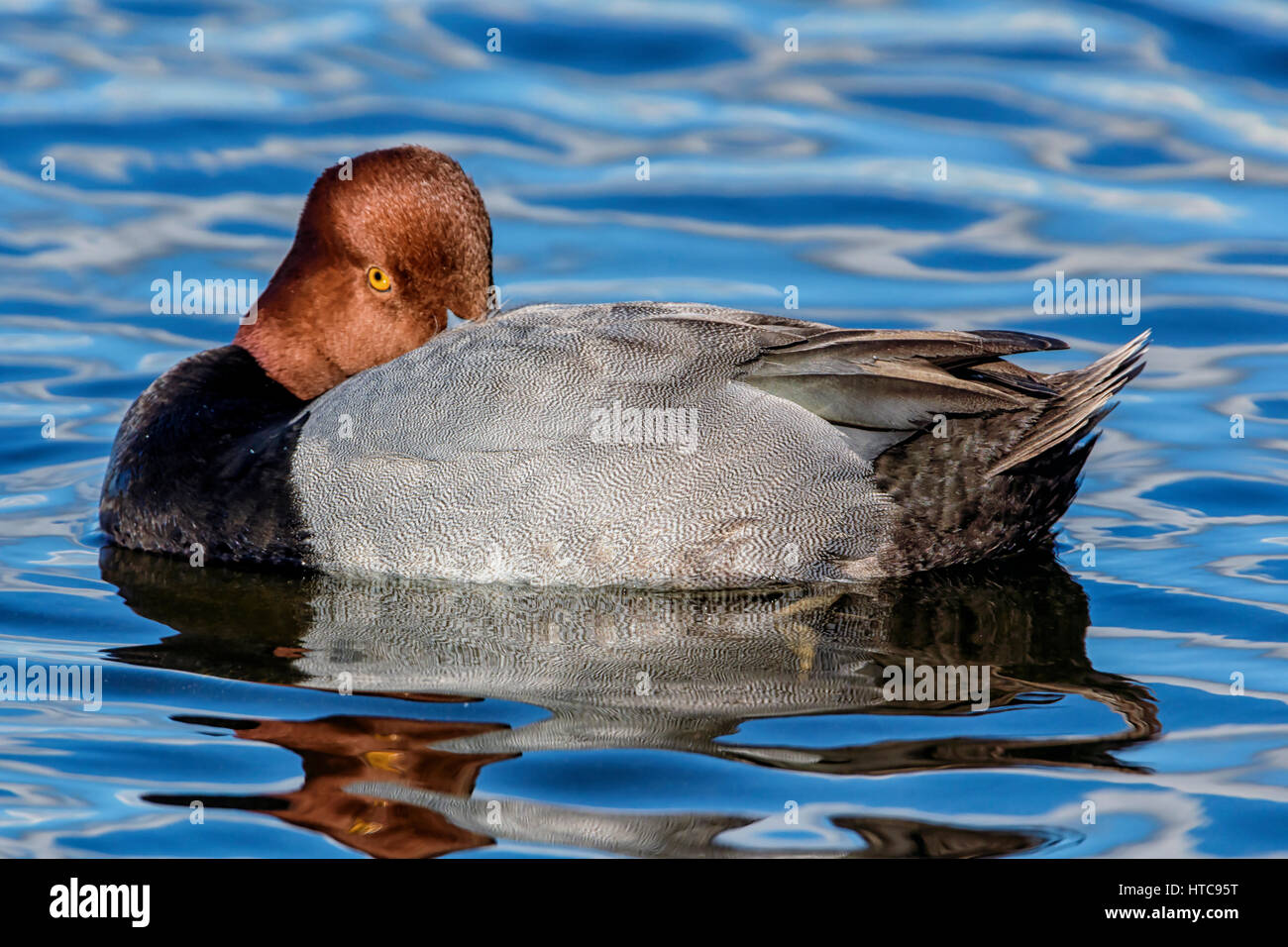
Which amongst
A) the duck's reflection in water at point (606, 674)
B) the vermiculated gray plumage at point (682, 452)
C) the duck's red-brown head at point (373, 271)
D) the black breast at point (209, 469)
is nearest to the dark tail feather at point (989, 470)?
the vermiculated gray plumage at point (682, 452)

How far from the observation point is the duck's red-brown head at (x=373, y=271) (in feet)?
23.6

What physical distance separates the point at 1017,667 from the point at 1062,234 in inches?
195

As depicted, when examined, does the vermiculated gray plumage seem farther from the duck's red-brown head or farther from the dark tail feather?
the duck's red-brown head

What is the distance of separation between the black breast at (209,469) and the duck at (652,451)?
0.06ft

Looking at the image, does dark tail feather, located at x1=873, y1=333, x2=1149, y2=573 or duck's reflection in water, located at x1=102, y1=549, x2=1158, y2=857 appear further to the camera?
dark tail feather, located at x1=873, y1=333, x2=1149, y2=573

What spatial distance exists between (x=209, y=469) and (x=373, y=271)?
1089mm

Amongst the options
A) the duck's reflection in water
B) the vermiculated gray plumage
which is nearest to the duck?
the vermiculated gray plumage

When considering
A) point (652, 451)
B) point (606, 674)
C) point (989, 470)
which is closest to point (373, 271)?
point (652, 451)

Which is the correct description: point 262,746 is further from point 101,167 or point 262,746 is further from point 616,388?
point 101,167

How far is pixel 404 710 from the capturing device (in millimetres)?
5840

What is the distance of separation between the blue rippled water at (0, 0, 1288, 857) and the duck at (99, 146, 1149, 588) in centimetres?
20

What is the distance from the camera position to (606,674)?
20.3 feet

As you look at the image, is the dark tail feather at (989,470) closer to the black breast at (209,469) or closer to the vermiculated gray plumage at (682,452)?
the vermiculated gray plumage at (682,452)

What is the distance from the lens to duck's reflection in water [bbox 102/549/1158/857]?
203 inches
